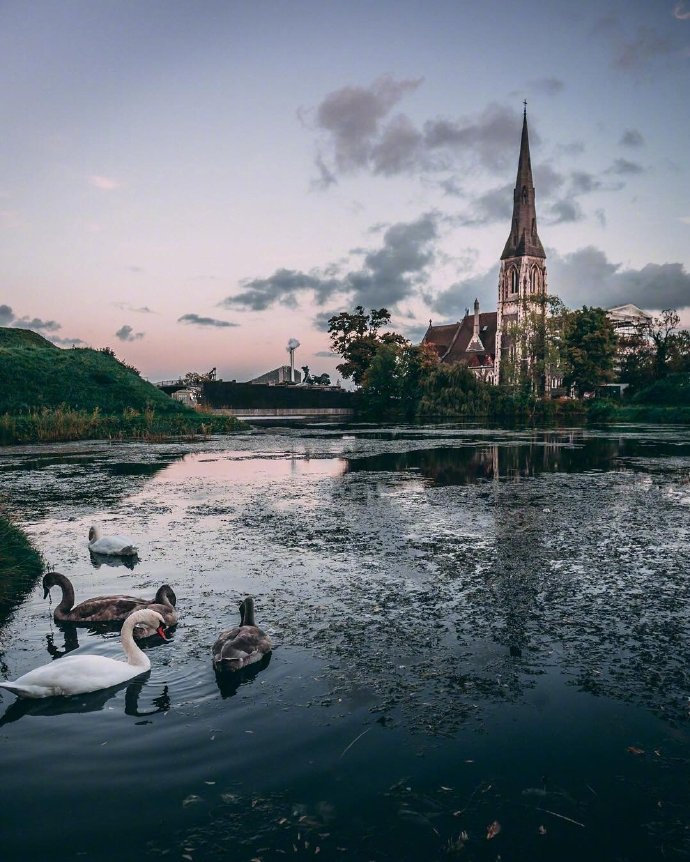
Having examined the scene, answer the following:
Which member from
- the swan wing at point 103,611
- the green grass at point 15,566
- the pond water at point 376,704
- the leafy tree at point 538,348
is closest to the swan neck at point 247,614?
the pond water at point 376,704

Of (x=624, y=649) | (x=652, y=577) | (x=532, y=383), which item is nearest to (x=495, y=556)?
(x=652, y=577)

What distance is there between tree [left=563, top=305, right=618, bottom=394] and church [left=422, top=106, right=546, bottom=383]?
91.7ft

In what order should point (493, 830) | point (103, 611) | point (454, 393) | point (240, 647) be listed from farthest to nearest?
point (454, 393), point (103, 611), point (240, 647), point (493, 830)

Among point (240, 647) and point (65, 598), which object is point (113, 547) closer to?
point (65, 598)

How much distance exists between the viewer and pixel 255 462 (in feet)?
79.3

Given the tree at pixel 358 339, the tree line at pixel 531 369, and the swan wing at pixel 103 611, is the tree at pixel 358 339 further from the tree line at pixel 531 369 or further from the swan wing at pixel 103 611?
the swan wing at pixel 103 611

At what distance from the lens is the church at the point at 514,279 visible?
117625 mm

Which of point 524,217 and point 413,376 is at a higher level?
point 524,217

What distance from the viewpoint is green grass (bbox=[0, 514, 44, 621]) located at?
26.3 feet

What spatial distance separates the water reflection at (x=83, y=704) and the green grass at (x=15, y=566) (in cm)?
242

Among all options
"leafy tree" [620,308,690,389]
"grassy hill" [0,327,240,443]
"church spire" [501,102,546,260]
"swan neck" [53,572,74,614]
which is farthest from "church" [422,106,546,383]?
"swan neck" [53,572,74,614]

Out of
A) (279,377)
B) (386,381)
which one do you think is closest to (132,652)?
(386,381)

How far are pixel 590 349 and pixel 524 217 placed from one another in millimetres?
44815

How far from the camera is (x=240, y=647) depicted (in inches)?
229
